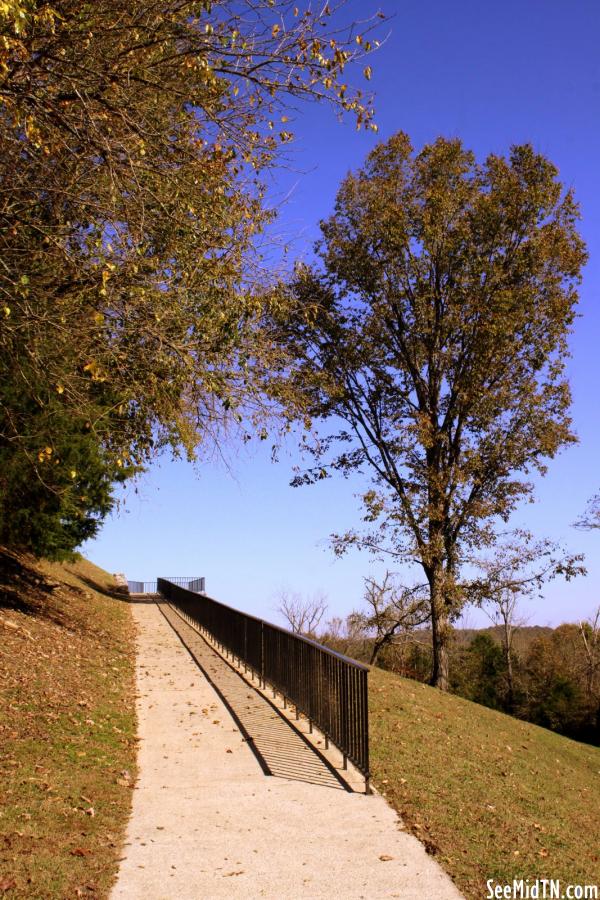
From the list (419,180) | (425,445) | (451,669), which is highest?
(419,180)

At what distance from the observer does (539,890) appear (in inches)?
219

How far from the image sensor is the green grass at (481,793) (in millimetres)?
6100

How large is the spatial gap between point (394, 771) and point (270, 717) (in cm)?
256

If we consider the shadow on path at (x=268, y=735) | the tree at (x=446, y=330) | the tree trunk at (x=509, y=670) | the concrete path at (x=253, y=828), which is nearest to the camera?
the concrete path at (x=253, y=828)

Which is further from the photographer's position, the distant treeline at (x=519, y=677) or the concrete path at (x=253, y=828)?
the distant treeline at (x=519, y=677)

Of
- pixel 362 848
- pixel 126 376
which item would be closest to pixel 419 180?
pixel 126 376

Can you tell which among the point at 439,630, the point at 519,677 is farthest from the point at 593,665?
the point at 439,630

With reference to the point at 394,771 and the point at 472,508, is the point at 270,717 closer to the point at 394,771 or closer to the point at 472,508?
the point at 394,771

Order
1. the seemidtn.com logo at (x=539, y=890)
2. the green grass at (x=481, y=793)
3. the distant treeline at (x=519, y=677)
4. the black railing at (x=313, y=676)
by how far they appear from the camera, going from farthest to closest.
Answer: the distant treeline at (x=519, y=677) < the black railing at (x=313, y=676) < the green grass at (x=481, y=793) < the seemidtn.com logo at (x=539, y=890)

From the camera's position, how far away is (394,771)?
8.43 meters

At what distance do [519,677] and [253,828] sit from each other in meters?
41.2

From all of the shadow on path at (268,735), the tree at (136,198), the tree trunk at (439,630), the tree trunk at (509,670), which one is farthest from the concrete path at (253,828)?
the tree trunk at (509,670)

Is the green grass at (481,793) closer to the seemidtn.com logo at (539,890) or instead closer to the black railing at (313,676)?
the seemidtn.com logo at (539,890)

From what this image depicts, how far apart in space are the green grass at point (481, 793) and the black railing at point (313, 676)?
24.4 inches
